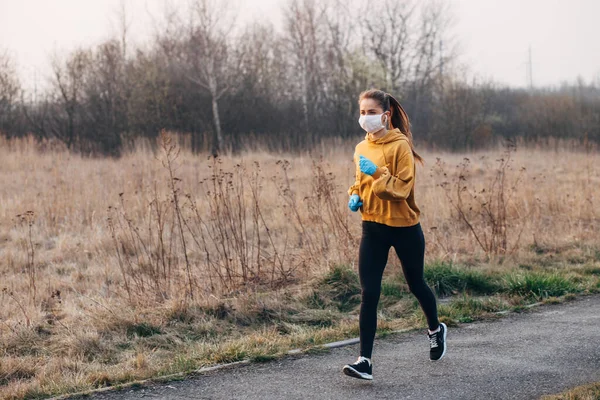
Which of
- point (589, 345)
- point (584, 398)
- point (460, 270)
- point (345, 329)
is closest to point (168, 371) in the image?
point (345, 329)

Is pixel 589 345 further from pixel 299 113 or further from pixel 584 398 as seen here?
pixel 299 113

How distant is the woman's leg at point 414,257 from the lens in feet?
16.5

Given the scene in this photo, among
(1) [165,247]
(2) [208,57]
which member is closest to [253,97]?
(2) [208,57]

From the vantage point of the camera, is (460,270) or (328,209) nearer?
(460,270)

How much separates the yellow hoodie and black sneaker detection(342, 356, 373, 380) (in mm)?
1023

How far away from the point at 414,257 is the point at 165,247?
282 inches

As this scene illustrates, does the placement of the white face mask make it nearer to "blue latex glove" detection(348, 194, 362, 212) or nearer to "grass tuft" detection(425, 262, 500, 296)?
"blue latex glove" detection(348, 194, 362, 212)

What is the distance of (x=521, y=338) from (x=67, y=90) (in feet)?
88.5

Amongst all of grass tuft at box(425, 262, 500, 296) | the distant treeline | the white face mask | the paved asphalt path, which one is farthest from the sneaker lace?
the distant treeline

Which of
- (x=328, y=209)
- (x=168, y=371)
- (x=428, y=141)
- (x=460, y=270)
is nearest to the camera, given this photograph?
(x=168, y=371)

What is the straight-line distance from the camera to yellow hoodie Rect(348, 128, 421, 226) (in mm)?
4793

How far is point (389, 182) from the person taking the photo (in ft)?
Result: 15.7

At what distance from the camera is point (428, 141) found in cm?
3553

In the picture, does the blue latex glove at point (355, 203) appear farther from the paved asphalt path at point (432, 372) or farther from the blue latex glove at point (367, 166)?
the paved asphalt path at point (432, 372)
